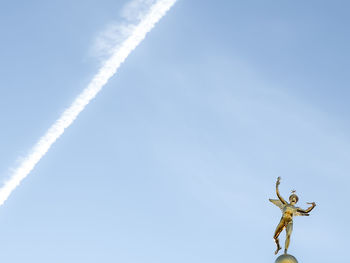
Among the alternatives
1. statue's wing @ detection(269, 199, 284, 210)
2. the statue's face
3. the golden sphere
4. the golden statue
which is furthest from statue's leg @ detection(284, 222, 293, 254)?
the golden sphere

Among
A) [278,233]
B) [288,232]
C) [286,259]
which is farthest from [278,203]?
[286,259]

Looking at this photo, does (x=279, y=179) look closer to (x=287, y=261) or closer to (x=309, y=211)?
(x=309, y=211)

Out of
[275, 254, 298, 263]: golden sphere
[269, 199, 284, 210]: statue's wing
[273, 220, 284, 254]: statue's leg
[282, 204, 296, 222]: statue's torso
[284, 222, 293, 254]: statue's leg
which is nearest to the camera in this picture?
[275, 254, 298, 263]: golden sphere

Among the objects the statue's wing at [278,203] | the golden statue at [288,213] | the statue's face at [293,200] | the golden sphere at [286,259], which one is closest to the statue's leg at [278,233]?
the golden statue at [288,213]

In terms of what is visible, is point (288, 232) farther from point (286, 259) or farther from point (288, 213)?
point (286, 259)

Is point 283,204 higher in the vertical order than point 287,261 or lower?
higher

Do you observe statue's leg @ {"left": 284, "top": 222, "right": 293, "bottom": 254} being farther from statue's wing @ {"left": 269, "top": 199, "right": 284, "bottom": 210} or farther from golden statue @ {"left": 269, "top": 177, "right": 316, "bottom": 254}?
statue's wing @ {"left": 269, "top": 199, "right": 284, "bottom": 210}

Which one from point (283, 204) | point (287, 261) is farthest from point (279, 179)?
point (287, 261)

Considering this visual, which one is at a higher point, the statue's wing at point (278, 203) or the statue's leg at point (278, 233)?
the statue's wing at point (278, 203)

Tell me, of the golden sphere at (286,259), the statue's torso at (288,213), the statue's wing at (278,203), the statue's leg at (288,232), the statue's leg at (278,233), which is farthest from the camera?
the statue's wing at (278,203)

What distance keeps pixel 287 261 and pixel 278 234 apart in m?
3.19

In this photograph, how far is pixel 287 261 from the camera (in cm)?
4128

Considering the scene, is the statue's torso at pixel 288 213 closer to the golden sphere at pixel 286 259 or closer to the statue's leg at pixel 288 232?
the statue's leg at pixel 288 232

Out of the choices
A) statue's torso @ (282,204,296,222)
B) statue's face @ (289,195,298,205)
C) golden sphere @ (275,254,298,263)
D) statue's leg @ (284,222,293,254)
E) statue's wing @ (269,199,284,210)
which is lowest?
golden sphere @ (275,254,298,263)
